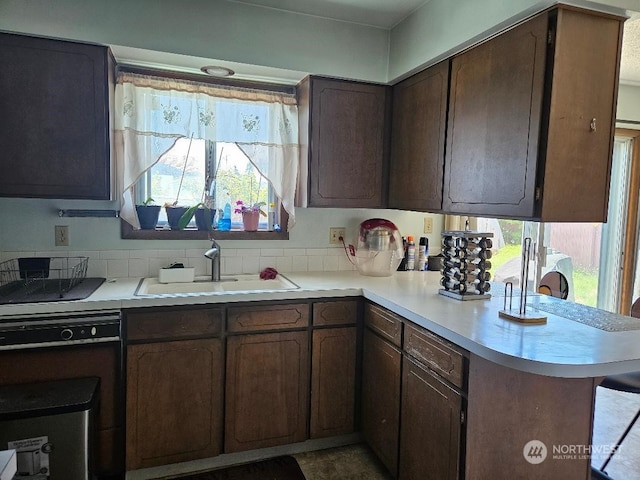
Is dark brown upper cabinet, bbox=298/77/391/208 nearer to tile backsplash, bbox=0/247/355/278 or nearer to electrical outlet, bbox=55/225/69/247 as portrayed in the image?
tile backsplash, bbox=0/247/355/278

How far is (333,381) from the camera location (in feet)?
7.60

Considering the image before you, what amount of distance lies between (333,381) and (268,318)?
52cm

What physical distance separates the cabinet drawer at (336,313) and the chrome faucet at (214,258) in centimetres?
67

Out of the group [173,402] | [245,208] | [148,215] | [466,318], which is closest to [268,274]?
[245,208]

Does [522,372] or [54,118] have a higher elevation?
[54,118]

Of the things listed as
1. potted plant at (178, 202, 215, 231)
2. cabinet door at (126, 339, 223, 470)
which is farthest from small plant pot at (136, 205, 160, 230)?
cabinet door at (126, 339, 223, 470)

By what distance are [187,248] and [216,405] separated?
3.13 ft

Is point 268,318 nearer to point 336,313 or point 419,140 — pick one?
point 336,313

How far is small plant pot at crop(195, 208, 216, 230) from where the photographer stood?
2598mm

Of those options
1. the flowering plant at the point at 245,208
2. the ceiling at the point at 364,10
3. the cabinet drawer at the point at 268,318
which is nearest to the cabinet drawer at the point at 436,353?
the cabinet drawer at the point at 268,318

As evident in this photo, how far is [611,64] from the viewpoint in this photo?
1699 millimetres

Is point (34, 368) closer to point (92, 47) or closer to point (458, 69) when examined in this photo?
point (92, 47)

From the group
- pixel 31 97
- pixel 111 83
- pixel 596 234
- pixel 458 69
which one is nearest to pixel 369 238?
pixel 458 69

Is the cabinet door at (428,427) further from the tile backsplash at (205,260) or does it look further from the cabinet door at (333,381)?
the tile backsplash at (205,260)
